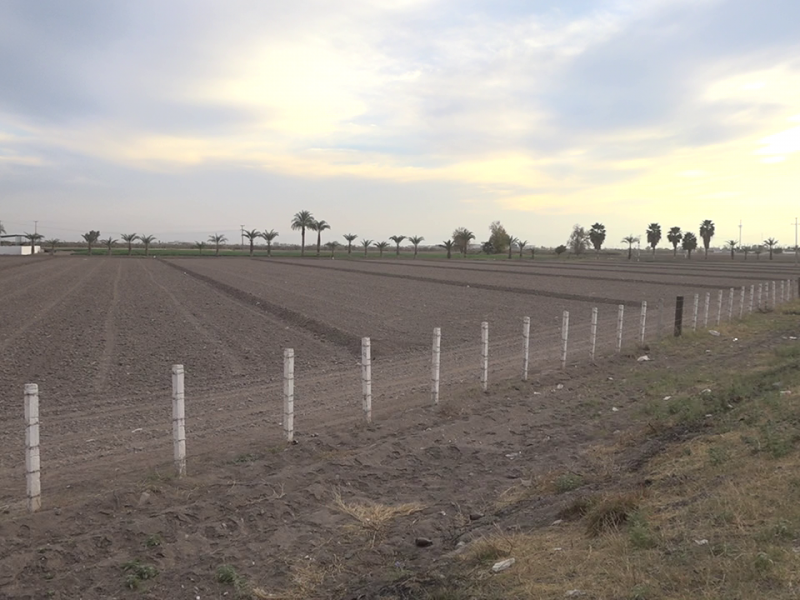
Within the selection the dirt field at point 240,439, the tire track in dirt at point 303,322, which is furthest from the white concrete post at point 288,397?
the tire track in dirt at point 303,322

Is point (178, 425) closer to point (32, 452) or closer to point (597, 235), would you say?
point (32, 452)

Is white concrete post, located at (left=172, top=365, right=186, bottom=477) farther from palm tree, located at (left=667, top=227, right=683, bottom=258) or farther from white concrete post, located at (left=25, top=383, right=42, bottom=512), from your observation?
palm tree, located at (left=667, top=227, right=683, bottom=258)

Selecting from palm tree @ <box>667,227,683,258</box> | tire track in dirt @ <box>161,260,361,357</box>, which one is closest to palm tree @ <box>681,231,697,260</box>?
palm tree @ <box>667,227,683,258</box>

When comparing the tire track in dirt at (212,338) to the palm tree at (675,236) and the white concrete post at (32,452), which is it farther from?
the palm tree at (675,236)

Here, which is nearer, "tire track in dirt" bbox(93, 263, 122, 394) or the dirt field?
the dirt field

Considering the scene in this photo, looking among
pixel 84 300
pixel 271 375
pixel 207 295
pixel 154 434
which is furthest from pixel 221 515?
pixel 207 295

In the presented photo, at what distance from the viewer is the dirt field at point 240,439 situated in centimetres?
565

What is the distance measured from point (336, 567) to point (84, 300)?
91.2 ft

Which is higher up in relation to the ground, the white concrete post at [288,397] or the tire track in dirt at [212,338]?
the white concrete post at [288,397]

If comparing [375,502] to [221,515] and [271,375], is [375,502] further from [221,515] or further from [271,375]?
[271,375]

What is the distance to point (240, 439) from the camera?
8.91 meters

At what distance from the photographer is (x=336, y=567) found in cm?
549

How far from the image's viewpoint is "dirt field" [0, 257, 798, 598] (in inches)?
223

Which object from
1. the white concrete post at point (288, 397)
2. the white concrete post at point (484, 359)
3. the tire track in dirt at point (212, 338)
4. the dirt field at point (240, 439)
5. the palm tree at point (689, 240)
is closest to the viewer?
the dirt field at point (240, 439)
